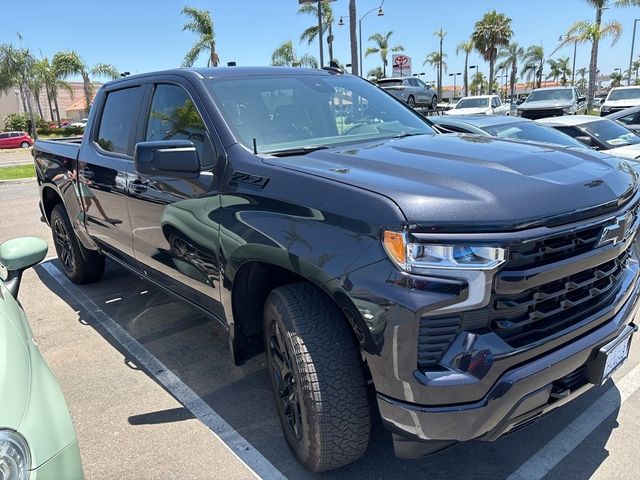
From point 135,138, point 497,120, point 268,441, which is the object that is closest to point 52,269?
point 135,138

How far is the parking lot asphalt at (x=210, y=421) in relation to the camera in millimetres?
2576

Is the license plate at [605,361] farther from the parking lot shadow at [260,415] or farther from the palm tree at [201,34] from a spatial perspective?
the palm tree at [201,34]

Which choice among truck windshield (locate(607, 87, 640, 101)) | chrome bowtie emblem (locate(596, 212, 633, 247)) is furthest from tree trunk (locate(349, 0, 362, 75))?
chrome bowtie emblem (locate(596, 212, 633, 247))

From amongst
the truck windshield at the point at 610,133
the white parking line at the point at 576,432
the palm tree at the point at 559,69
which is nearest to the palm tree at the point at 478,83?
the palm tree at the point at 559,69

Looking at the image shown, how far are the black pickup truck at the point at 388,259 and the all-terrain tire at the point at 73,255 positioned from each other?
2.24m

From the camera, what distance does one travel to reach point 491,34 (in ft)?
138

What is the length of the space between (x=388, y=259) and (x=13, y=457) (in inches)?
50.2

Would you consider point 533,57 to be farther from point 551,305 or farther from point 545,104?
point 551,305

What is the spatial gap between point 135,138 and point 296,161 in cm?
168

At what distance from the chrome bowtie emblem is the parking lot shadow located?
1118 millimetres

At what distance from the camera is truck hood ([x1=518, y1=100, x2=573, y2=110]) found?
20.1 meters

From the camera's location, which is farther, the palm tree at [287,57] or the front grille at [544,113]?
the palm tree at [287,57]

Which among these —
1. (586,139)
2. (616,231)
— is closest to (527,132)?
(586,139)

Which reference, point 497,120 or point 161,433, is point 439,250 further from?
point 497,120
